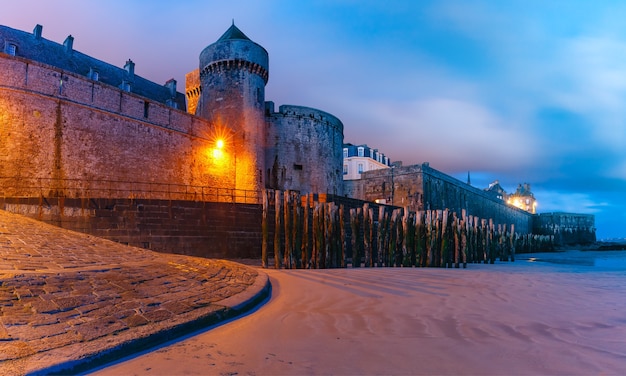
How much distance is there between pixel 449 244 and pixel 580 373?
10.2 metres

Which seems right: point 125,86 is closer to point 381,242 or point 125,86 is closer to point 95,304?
point 381,242

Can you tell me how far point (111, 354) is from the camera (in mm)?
2951

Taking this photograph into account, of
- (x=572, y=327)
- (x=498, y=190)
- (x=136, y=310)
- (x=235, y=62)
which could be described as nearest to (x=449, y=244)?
(x=572, y=327)

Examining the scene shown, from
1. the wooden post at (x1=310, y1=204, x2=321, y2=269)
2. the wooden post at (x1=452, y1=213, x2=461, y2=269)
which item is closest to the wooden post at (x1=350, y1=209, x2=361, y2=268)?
the wooden post at (x1=310, y1=204, x2=321, y2=269)

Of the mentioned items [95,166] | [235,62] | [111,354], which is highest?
[235,62]

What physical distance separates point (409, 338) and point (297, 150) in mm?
26133

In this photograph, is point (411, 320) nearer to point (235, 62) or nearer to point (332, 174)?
point (235, 62)

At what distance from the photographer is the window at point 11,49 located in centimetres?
2141

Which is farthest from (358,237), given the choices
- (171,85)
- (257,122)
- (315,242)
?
(171,85)

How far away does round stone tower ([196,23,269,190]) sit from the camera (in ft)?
82.3

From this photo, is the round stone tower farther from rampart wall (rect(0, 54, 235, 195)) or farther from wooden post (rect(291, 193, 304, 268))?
wooden post (rect(291, 193, 304, 268))

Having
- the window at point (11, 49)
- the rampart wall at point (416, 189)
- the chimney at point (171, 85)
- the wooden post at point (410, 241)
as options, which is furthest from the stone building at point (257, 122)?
the wooden post at point (410, 241)

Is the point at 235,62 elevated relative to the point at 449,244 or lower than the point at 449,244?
elevated

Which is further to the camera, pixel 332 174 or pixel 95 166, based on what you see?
pixel 332 174
